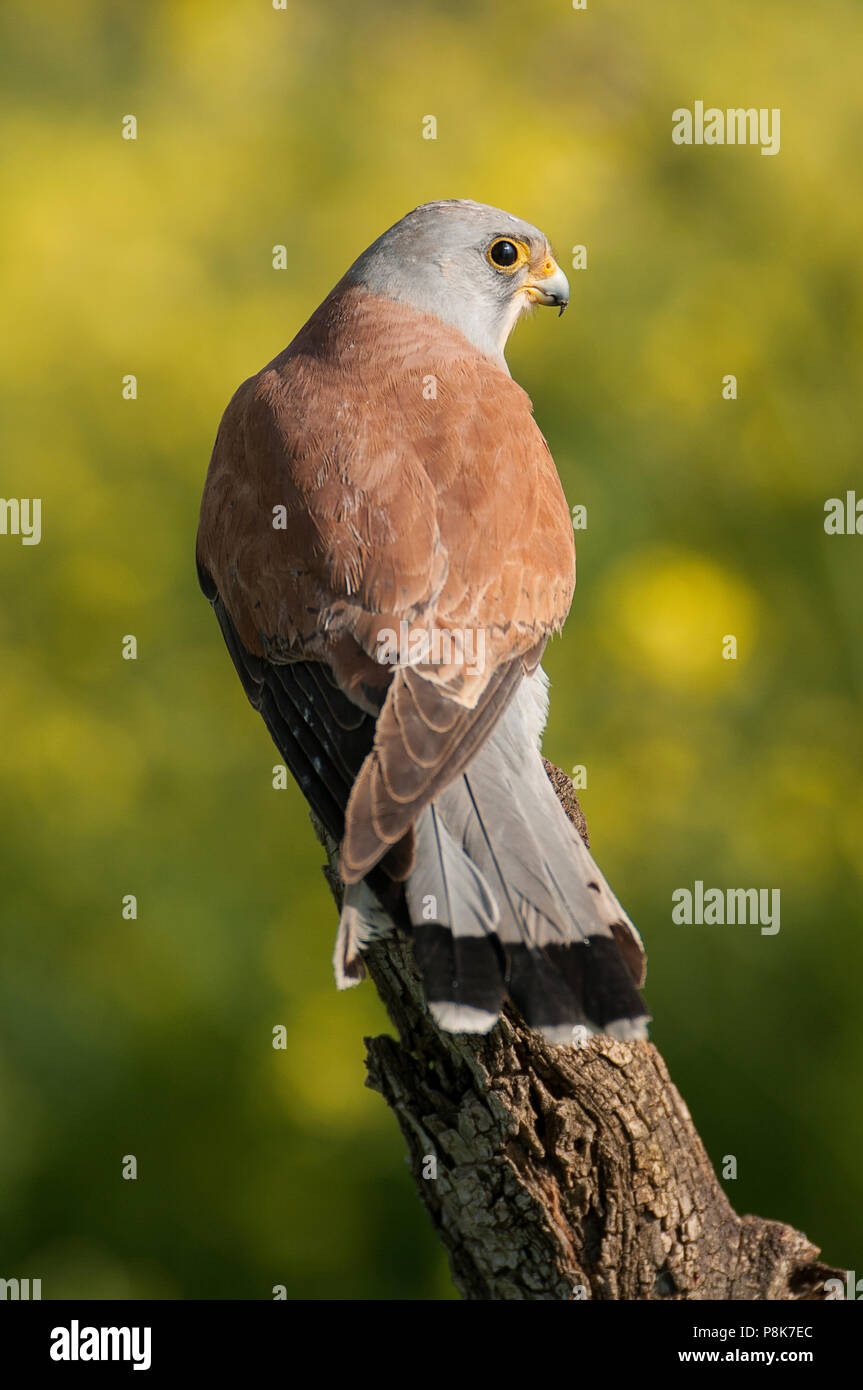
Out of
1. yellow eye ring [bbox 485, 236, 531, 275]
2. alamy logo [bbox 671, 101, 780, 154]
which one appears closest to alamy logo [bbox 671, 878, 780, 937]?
yellow eye ring [bbox 485, 236, 531, 275]

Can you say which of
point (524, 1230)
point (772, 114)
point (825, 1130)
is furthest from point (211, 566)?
point (772, 114)

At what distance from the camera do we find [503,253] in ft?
9.12

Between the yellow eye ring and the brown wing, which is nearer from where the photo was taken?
the brown wing

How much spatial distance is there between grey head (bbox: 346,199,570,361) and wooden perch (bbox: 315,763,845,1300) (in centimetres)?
145

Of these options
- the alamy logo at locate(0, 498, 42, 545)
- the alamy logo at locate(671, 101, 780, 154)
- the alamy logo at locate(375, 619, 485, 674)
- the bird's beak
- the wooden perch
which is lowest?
the wooden perch

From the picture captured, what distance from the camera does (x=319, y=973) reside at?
12.4 ft

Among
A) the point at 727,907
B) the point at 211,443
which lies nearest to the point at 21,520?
the point at 211,443

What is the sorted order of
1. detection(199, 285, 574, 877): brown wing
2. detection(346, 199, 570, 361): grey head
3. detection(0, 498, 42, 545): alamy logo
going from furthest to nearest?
1. detection(0, 498, 42, 545): alamy logo
2. detection(346, 199, 570, 361): grey head
3. detection(199, 285, 574, 877): brown wing

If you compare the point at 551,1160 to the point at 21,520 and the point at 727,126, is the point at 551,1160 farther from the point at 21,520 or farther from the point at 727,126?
the point at 727,126

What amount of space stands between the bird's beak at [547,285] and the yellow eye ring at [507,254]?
0.16 ft

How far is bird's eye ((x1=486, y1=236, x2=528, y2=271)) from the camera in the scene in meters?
2.77

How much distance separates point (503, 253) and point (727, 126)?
85.7 inches
